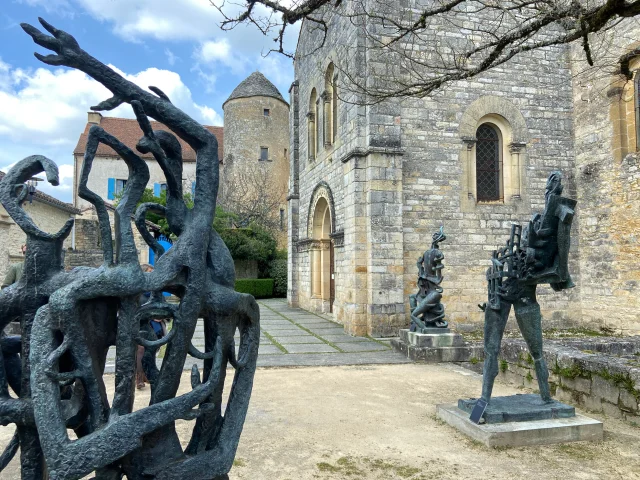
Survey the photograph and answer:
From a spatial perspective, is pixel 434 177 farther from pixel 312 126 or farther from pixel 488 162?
pixel 312 126

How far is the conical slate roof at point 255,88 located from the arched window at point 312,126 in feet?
55.8

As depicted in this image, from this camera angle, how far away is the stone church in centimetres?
1021

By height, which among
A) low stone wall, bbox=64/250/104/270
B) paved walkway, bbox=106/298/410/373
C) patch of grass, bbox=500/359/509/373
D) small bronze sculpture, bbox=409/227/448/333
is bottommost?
paved walkway, bbox=106/298/410/373

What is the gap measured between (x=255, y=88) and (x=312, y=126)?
17892mm

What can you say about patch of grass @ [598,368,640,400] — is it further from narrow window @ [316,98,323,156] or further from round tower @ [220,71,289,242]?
round tower @ [220,71,289,242]

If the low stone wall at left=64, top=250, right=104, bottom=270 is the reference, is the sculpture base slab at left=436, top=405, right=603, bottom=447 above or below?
below

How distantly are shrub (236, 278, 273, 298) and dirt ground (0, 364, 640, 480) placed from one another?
1433cm

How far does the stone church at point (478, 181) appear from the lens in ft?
33.5

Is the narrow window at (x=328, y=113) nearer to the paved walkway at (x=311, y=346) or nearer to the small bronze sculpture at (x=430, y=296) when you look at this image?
the paved walkway at (x=311, y=346)

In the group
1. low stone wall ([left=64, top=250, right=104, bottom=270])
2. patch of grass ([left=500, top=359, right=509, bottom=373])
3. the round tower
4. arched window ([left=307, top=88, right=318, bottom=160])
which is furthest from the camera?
the round tower

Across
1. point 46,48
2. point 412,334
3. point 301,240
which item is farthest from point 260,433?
point 301,240

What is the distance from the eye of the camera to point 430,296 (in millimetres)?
7961

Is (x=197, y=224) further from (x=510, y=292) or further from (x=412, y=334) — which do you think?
(x=412, y=334)

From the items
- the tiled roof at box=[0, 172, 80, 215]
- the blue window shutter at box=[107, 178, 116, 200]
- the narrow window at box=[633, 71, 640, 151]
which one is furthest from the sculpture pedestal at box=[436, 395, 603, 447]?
the blue window shutter at box=[107, 178, 116, 200]
